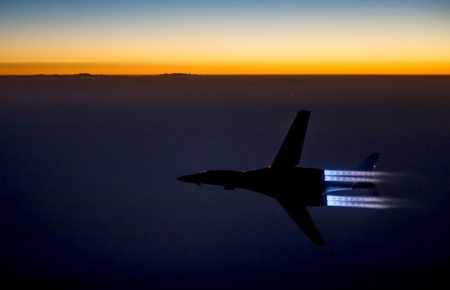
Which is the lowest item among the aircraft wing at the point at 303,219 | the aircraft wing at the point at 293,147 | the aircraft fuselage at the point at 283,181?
the aircraft wing at the point at 303,219

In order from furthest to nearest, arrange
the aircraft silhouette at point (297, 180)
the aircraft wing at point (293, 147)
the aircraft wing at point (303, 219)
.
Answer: the aircraft wing at point (293, 147), the aircraft silhouette at point (297, 180), the aircraft wing at point (303, 219)

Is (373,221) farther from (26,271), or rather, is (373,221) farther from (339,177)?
(26,271)

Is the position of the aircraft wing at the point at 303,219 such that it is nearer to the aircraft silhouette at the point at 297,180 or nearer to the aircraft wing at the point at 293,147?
the aircraft silhouette at the point at 297,180

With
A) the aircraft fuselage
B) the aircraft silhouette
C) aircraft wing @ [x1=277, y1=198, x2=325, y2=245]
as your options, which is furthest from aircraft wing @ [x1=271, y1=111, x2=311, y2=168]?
aircraft wing @ [x1=277, y1=198, x2=325, y2=245]

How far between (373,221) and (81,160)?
27.6 meters

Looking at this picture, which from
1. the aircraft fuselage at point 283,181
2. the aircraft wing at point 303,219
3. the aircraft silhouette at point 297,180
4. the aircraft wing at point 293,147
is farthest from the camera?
the aircraft wing at point 293,147

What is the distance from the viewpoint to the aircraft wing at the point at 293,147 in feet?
79.9

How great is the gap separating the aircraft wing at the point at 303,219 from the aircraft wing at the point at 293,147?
7.77 ft

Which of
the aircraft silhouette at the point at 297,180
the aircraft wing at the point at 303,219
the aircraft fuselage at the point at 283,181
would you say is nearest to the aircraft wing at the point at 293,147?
the aircraft silhouette at the point at 297,180

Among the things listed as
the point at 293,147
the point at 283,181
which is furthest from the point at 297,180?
the point at 293,147

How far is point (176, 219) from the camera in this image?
25.0 metres

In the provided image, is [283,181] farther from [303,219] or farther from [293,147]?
[303,219]

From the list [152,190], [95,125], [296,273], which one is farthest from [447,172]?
[95,125]

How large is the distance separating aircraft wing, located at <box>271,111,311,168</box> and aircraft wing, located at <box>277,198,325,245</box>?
2.37 meters
